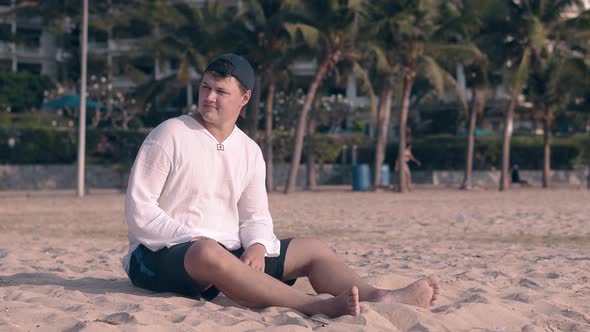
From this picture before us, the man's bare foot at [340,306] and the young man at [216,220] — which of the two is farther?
the young man at [216,220]

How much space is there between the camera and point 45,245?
970 centimetres

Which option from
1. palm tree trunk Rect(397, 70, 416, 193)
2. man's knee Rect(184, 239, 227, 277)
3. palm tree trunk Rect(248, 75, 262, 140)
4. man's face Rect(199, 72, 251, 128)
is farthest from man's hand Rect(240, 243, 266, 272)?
palm tree trunk Rect(397, 70, 416, 193)

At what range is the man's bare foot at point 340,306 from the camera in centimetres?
445

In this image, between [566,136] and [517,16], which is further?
[566,136]

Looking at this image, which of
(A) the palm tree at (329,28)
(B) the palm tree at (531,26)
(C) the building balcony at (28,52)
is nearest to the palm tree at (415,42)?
(A) the palm tree at (329,28)

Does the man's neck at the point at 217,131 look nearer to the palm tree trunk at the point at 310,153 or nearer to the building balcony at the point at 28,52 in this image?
the palm tree trunk at the point at 310,153

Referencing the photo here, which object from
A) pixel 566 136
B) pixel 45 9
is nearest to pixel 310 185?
pixel 566 136

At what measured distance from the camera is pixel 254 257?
15.7ft

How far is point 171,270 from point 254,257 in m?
0.47

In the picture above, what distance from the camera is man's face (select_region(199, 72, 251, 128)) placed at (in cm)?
483

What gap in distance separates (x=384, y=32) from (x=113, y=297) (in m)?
25.1

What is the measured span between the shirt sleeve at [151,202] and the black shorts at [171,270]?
76mm

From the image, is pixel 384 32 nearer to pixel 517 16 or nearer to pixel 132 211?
pixel 517 16

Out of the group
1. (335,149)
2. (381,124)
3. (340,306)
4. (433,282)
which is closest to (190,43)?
(381,124)
